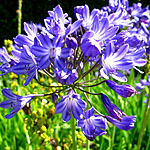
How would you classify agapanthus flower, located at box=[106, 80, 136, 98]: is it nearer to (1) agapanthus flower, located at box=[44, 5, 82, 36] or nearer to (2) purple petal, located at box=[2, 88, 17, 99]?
(1) agapanthus flower, located at box=[44, 5, 82, 36]

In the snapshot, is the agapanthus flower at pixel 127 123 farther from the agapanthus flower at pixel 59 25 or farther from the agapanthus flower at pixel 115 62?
the agapanthus flower at pixel 59 25

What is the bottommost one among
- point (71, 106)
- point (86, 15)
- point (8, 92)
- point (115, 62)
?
point (71, 106)

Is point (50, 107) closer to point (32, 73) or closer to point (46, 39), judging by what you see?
point (32, 73)

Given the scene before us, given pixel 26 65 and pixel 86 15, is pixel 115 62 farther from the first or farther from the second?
pixel 26 65

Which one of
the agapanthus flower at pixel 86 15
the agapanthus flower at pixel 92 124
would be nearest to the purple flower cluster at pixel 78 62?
the agapanthus flower at pixel 92 124

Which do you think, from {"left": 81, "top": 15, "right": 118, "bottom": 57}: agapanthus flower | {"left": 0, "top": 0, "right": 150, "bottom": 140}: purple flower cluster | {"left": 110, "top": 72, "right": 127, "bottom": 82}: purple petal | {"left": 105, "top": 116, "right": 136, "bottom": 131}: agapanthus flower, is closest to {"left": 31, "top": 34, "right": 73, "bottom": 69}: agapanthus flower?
{"left": 0, "top": 0, "right": 150, "bottom": 140}: purple flower cluster

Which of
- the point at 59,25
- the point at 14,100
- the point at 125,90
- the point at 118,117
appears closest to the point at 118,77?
the point at 125,90
